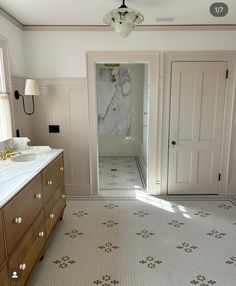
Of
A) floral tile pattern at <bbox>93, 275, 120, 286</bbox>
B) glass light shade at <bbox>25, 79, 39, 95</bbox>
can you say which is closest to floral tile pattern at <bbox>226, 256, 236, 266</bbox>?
floral tile pattern at <bbox>93, 275, 120, 286</bbox>

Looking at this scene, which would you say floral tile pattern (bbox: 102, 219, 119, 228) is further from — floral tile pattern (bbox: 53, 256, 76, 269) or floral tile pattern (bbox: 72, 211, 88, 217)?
floral tile pattern (bbox: 53, 256, 76, 269)

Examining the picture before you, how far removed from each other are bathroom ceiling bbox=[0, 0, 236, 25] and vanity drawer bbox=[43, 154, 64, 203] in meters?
1.62

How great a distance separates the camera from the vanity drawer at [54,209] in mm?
2277

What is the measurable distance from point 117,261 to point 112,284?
284 millimetres

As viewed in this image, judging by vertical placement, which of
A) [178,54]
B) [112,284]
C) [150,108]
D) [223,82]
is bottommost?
[112,284]

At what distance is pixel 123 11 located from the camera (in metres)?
2.11

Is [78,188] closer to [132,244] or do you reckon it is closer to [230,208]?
[132,244]

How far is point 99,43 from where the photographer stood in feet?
10.5

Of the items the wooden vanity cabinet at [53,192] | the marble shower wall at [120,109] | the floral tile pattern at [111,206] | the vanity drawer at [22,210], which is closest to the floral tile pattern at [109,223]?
the floral tile pattern at [111,206]

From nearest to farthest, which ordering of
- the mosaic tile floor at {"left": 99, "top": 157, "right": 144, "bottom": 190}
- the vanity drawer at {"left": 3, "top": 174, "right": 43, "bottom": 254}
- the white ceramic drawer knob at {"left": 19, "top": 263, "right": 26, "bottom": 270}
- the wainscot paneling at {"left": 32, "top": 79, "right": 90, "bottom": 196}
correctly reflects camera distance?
1. the vanity drawer at {"left": 3, "top": 174, "right": 43, "bottom": 254}
2. the white ceramic drawer knob at {"left": 19, "top": 263, "right": 26, "bottom": 270}
3. the wainscot paneling at {"left": 32, "top": 79, "right": 90, "bottom": 196}
4. the mosaic tile floor at {"left": 99, "top": 157, "right": 144, "bottom": 190}

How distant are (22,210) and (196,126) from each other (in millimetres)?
2630

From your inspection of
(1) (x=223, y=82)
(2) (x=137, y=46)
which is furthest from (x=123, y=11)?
(1) (x=223, y=82)

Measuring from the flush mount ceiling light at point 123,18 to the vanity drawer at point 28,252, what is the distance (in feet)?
6.12

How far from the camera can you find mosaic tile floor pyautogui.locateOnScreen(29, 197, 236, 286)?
200 cm
